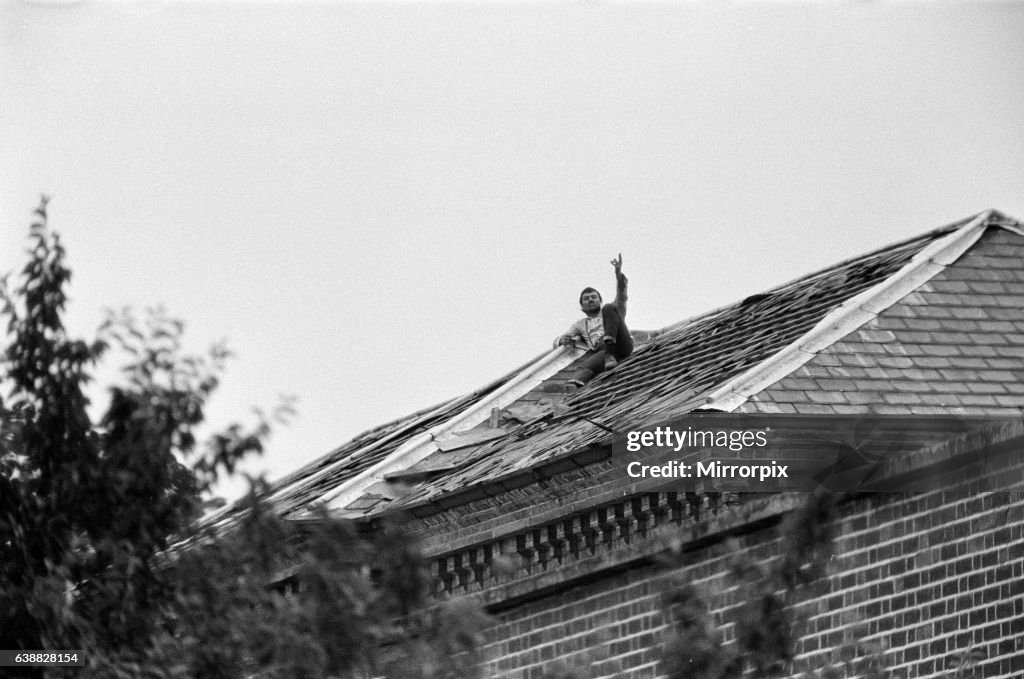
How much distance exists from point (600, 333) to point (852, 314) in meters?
6.00

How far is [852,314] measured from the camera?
2073 centimetres

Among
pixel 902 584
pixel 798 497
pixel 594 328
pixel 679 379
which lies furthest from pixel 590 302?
pixel 902 584

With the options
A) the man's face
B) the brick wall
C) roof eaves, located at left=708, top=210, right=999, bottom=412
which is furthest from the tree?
the man's face

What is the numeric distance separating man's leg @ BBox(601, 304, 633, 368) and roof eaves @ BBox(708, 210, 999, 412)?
16.4 ft

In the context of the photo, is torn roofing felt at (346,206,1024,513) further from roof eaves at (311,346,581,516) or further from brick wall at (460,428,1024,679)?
brick wall at (460,428,1024,679)

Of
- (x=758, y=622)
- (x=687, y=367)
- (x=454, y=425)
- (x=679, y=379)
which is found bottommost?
(x=758, y=622)

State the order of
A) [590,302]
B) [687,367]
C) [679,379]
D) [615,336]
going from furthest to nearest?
[590,302] < [615,336] < [687,367] < [679,379]

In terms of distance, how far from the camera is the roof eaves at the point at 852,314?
19.6m

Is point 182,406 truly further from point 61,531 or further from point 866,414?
point 866,414

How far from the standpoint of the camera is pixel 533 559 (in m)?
20.2

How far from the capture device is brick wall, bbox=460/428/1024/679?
50.5ft

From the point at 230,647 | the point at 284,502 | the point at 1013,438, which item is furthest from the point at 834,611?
the point at 284,502

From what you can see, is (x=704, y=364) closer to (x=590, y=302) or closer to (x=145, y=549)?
(x=590, y=302)

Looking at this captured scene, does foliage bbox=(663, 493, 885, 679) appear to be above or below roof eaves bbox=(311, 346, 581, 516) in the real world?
below
